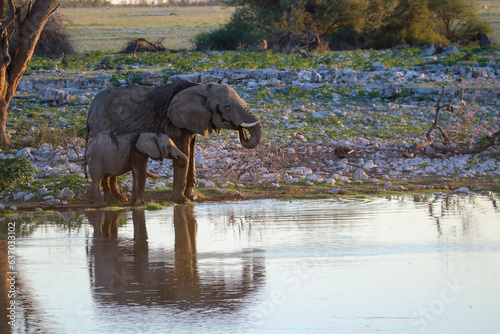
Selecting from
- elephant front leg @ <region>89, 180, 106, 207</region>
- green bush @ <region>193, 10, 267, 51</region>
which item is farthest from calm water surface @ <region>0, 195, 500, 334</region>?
green bush @ <region>193, 10, 267, 51</region>

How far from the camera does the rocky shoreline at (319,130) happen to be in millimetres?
12445

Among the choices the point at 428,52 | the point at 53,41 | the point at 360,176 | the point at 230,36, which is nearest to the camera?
the point at 360,176

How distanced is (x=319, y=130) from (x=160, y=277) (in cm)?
1036

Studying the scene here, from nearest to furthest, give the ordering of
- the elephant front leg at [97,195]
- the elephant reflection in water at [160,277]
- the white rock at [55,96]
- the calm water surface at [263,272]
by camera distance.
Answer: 1. the calm water surface at [263,272]
2. the elephant reflection in water at [160,277]
3. the elephant front leg at [97,195]
4. the white rock at [55,96]

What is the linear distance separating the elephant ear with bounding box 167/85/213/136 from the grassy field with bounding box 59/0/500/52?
21.4m

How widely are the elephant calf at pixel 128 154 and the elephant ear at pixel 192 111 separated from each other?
0.35m

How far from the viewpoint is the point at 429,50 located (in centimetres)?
2409

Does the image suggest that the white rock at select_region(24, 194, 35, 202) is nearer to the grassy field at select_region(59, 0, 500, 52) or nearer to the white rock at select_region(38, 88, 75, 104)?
the white rock at select_region(38, 88, 75, 104)

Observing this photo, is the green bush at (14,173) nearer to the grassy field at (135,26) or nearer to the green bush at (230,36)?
the green bush at (230,36)

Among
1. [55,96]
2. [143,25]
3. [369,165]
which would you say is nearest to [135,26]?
[143,25]

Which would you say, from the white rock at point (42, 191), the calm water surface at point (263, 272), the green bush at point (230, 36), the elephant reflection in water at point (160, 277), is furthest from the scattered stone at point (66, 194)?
the green bush at point (230, 36)

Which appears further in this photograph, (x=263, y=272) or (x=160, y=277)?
(x=263, y=272)

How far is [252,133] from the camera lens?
10.1 m

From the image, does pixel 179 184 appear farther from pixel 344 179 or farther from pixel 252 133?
pixel 344 179
